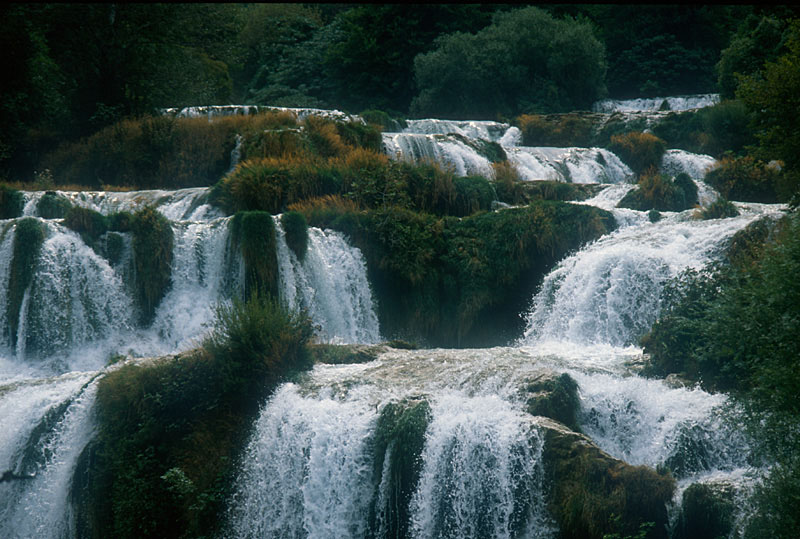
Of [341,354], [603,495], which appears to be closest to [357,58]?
[341,354]

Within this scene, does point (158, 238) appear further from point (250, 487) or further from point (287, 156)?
point (250, 487)

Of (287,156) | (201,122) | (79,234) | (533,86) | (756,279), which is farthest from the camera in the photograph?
(533,86)

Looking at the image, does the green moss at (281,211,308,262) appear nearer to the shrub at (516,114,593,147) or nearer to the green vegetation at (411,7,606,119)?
the shrub at (516,114,593,147)

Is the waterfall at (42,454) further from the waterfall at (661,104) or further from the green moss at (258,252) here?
the waterfall at (661,104)

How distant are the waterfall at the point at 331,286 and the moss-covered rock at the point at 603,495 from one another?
688 centimetres

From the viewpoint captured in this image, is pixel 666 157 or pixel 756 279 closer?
pixel 756 279

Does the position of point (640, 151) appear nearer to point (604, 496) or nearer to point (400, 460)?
point (400, 460)

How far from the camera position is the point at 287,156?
19.3m

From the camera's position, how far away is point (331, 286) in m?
15.6

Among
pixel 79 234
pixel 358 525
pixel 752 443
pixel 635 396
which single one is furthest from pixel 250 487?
pixel 79 234

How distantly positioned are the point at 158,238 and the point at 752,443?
10.7m

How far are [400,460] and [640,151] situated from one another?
1766 centimetres

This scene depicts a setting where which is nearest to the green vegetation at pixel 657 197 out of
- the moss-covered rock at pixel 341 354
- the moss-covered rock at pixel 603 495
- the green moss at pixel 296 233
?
the green moss at pixel 296 233

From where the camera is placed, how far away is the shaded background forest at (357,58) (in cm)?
2609
